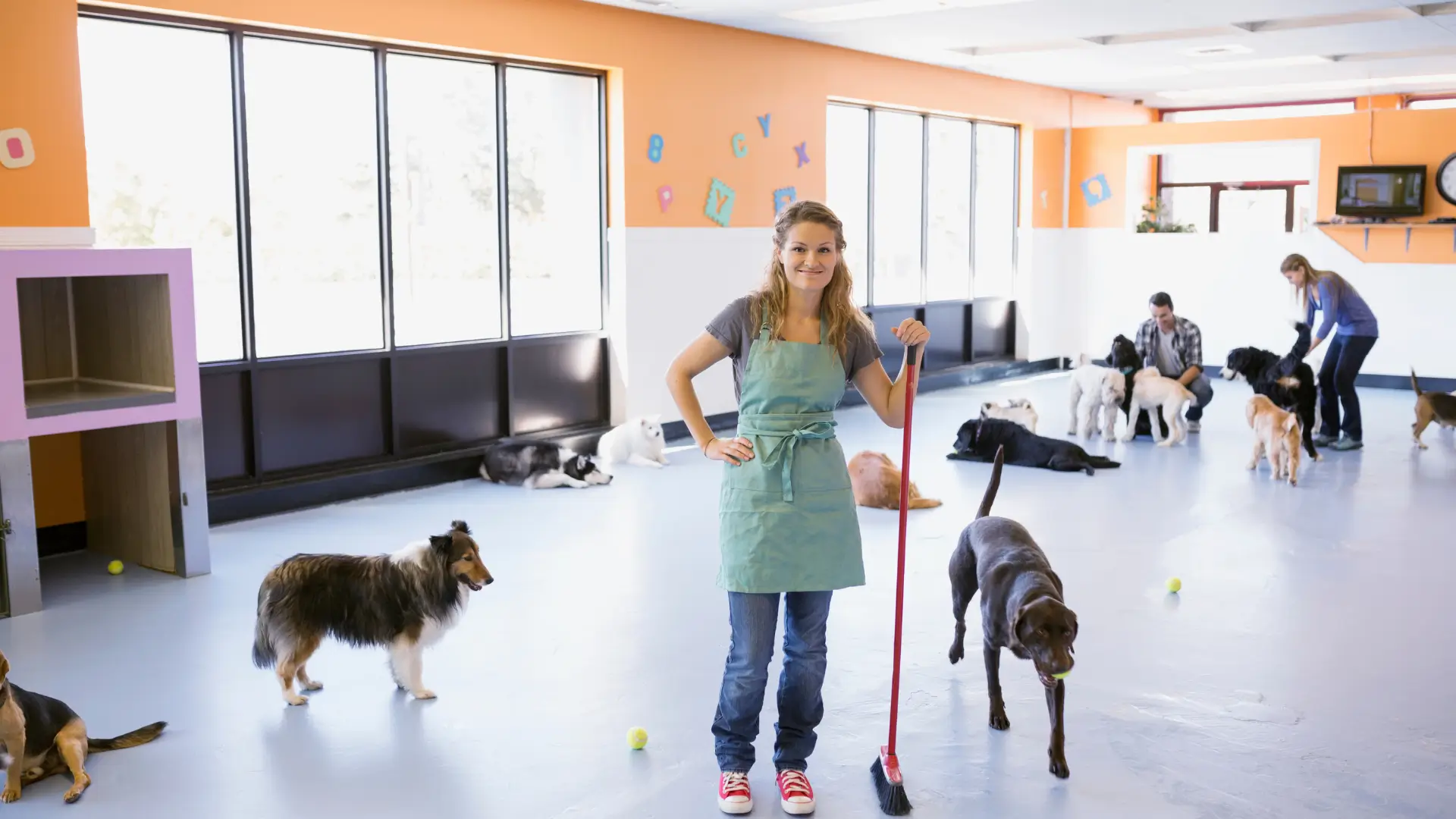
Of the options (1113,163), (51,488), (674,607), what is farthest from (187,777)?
(1113,163)

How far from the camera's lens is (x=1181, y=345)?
8984 mm

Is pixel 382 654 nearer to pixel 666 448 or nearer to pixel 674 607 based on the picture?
pixel 674 607

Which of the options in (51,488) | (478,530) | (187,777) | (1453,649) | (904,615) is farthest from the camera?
(478,530)

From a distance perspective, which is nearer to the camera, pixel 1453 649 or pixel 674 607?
pixel 1453 649

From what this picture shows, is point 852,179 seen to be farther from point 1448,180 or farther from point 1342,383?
point 1448,180

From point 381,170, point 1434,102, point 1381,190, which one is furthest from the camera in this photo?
point 1434,102

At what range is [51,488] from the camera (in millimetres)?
5633

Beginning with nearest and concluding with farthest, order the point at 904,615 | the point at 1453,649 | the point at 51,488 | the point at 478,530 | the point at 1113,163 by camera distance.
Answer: the point at 1453,649
the point at 904,615
the point at 51,488
the point at 478,530
the point at 1113,163

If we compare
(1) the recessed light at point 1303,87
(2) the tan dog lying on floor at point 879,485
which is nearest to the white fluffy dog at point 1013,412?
(2) the tan dog lying on floor at point 879,485

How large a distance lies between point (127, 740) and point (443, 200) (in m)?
4.38

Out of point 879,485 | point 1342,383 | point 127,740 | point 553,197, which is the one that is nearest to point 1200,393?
point 1342,383

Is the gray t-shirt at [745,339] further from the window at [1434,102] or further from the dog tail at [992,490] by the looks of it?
the window at [1434,102]

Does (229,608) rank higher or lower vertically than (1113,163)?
lower

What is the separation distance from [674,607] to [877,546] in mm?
1282
